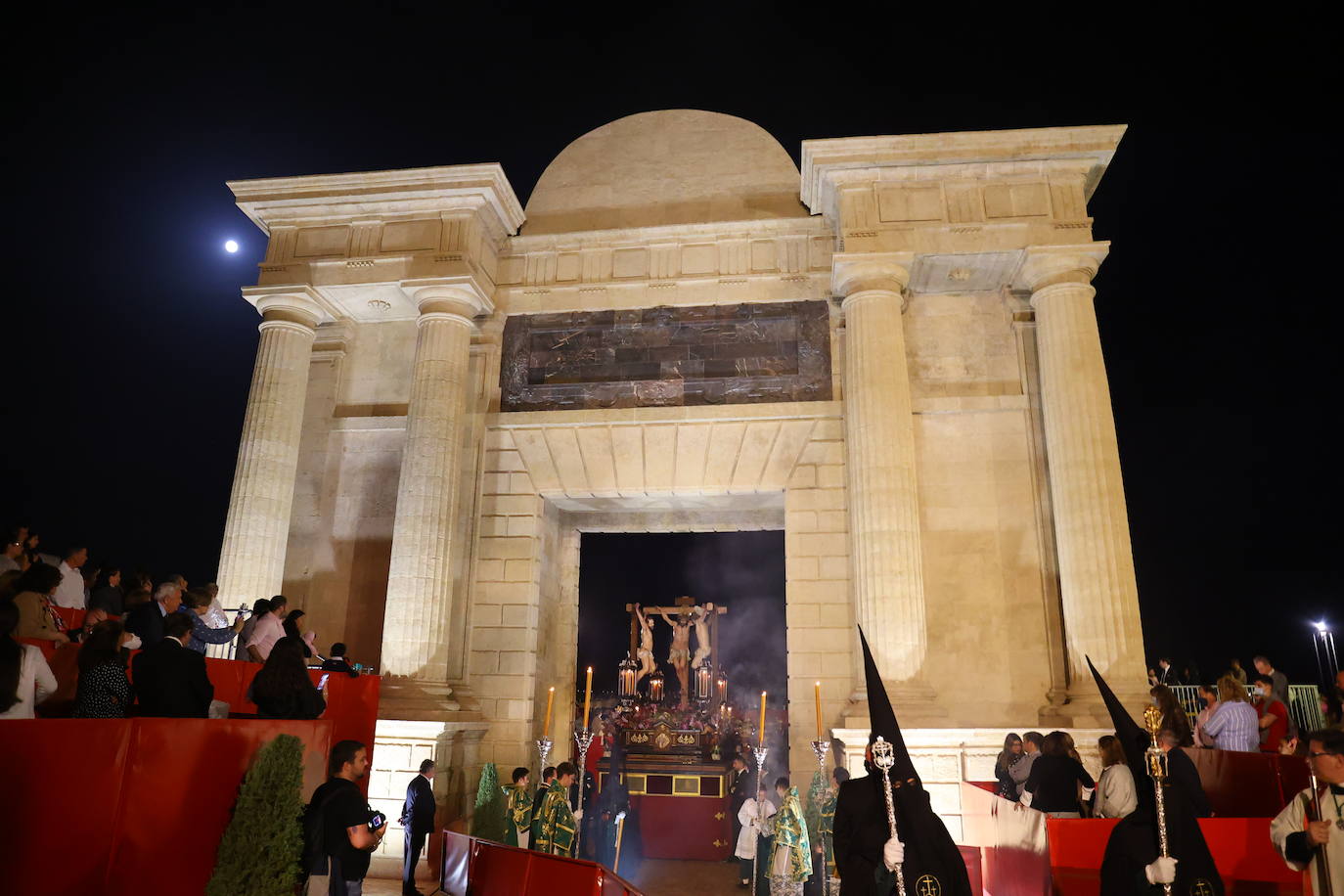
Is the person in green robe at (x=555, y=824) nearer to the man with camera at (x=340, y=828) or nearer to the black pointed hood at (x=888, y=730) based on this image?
the man with camera at (x=340, y=828)

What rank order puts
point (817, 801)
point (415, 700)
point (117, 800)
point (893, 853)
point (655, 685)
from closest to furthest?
point (117, 800) → point (893, 853) → point (817, 801) → point (415, 700) → point (655, 685)

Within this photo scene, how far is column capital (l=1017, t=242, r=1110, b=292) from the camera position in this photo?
13.6 meters

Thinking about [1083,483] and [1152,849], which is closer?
[1152,849]

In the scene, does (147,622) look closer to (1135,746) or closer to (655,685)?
(1135,746)

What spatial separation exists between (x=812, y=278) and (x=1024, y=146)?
401 centimetres

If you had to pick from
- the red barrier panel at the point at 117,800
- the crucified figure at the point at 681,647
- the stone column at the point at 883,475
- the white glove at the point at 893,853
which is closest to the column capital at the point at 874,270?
the stone column at the point at 883,475

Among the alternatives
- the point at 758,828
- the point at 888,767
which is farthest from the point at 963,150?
the point at 888,767

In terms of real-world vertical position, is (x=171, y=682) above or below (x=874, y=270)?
below

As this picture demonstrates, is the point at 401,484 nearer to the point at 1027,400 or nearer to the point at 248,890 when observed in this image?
the point at 248,890

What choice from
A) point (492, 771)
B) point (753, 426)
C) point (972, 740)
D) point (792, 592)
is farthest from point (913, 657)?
point (492, 771)

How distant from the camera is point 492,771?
1200 cm

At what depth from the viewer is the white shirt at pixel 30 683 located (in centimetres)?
543

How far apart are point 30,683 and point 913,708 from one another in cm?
1012

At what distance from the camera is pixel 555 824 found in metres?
9.25
